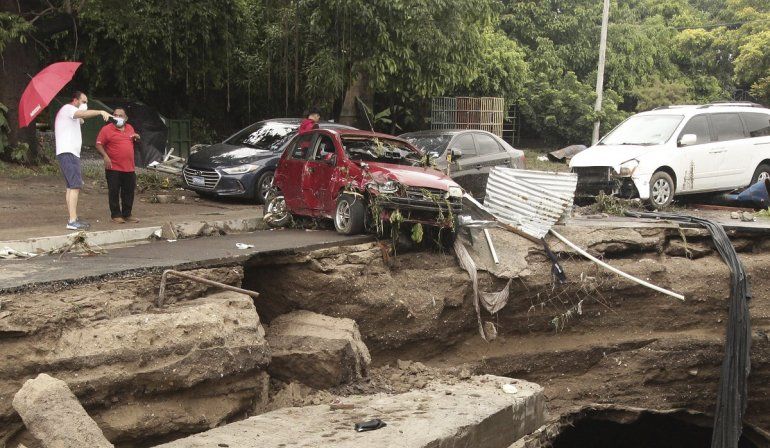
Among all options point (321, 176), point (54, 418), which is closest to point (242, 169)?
point (321, 176)

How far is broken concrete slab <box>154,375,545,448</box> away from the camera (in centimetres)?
657

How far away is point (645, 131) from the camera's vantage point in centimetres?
1445

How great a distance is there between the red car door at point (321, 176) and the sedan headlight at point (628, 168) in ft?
17.2

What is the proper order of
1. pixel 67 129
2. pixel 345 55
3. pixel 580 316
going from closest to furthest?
pixel 67 129 → pixel 580 316 → pixel 345 55

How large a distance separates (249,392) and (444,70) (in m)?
12.5

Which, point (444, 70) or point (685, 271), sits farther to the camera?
point (444, 70)

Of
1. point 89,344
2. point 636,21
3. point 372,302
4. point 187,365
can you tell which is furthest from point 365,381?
point 636,21

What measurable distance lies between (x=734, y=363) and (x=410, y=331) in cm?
467

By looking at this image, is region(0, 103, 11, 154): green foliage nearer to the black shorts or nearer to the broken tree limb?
the black shorts

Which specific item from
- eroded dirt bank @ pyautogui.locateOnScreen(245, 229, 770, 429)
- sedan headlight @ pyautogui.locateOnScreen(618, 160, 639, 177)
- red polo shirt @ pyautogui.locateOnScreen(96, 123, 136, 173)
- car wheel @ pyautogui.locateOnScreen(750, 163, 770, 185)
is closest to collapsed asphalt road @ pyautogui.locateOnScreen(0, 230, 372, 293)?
eroded dirt bank @ pyautogui.locateOnScreen(245, 229, 770, 429)

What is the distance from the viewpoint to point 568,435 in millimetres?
12141

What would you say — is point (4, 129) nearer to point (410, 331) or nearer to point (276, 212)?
point (276, 212)

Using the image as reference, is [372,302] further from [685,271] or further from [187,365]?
[685,271]

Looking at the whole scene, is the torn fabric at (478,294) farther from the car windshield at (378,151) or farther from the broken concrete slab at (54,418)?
the broken concrete slab at (54,418)
